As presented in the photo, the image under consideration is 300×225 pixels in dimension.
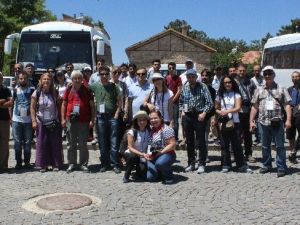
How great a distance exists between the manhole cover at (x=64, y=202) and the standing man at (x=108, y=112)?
178 cm

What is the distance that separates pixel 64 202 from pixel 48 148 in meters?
2.37

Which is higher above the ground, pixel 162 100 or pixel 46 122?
pixel 162 100

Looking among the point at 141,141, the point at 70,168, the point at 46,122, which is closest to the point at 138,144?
the point at 141,141

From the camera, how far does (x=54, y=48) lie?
1477 centimetres

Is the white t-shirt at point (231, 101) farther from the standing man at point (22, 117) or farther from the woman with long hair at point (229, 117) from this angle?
the standing man at point (22, 117)

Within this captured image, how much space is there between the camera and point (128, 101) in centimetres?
906

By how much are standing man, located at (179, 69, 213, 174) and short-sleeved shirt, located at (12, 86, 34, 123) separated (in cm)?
281

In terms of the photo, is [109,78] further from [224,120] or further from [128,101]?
[224,120]

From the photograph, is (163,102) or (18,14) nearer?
(163,102)

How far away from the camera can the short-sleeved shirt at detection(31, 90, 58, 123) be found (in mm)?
8523

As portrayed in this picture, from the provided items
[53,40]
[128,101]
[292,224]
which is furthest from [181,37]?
[292,224]

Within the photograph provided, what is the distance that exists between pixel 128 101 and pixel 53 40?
6.70 m

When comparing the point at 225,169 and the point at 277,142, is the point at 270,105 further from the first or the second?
the point at 225,169

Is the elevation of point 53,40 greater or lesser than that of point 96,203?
greater
